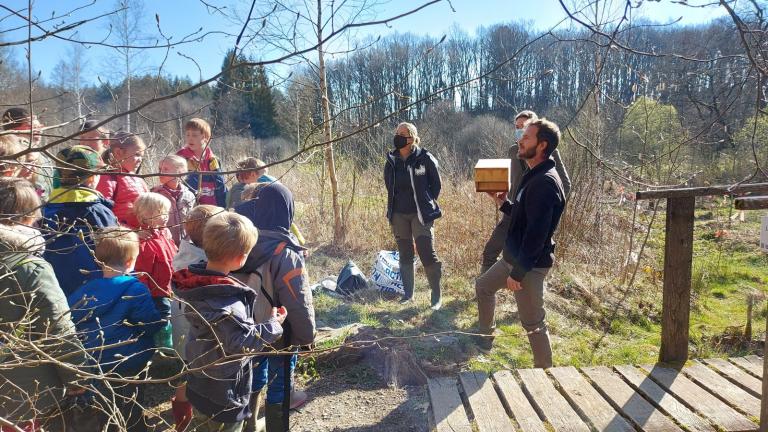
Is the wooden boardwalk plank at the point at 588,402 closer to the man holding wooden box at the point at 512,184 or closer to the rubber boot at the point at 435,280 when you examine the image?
the man holding wooden box at the point at 512,184

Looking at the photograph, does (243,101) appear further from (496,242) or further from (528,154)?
(496,242)

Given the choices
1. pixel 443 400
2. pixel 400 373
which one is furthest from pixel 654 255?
pixel 443 400

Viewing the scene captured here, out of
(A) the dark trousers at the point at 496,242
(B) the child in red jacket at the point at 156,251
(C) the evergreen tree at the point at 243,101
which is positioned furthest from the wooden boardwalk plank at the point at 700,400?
(B) the child in red jacket at the point at 156,251

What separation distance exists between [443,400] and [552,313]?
9.50 feet

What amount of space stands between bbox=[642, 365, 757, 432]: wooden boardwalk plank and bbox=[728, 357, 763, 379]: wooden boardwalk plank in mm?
419

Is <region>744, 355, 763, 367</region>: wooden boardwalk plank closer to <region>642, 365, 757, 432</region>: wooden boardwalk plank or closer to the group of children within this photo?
<region>642, 365, 757, 432</region>: wooden boardwalk plank

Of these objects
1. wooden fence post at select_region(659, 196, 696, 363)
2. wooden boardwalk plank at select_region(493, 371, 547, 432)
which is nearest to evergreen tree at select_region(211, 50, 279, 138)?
wooden boardwalk plank at select_region(493, 371, 547, 432)

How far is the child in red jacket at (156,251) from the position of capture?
9.13ft

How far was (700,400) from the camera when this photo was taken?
2.51 m

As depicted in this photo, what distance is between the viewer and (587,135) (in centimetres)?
683

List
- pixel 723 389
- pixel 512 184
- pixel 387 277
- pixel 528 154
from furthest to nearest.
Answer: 1. pixel 387 277
2. pixel 512 184
3. pixel 528 154
4. pixel 723 389

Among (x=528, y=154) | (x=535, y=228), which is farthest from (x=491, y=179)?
(x=535, y=228)

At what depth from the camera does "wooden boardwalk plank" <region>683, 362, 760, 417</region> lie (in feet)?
8.00

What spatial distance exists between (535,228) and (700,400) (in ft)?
3.96
